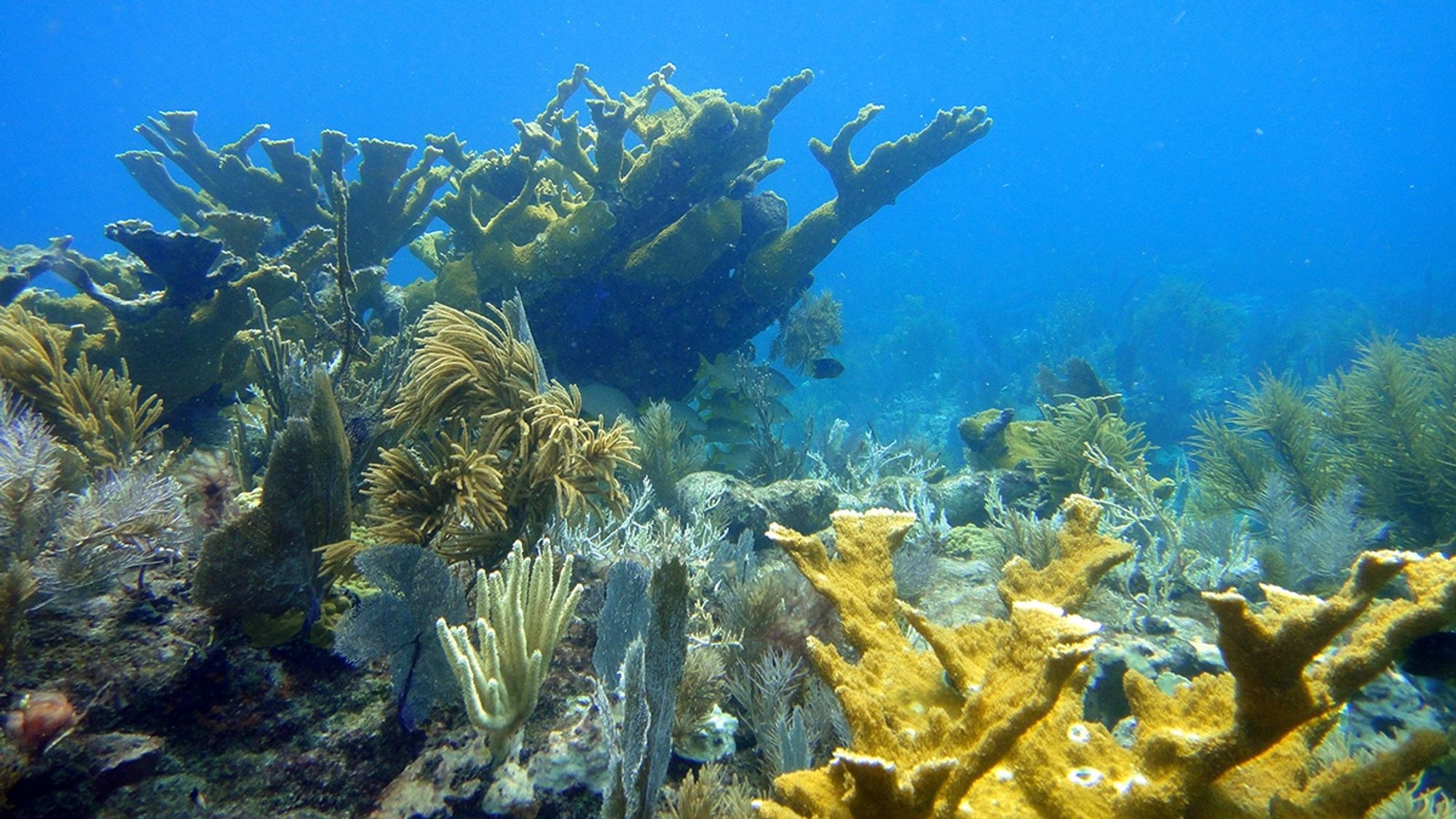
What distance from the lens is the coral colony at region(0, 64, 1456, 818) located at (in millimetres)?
1693

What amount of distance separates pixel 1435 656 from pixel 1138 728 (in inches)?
79.8

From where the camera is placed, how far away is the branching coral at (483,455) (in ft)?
9.46

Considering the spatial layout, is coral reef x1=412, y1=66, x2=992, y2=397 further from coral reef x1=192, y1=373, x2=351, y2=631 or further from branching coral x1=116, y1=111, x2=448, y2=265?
coral reef x1=192, y1=373, x2=351, y2=631

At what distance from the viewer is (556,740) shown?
243 centimetres

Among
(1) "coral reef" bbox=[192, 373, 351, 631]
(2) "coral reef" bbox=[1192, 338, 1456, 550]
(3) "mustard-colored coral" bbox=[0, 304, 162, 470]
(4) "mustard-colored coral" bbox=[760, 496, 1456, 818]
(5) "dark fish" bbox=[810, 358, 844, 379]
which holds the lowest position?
(4) "mustard-colored coral" bbox=[760, 496, 1456, 818]

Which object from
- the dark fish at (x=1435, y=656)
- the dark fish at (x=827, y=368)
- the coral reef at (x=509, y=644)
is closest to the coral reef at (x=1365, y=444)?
the dark fish at (x=1435, y=656)

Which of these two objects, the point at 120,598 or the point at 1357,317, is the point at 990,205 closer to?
the point at 1357,317

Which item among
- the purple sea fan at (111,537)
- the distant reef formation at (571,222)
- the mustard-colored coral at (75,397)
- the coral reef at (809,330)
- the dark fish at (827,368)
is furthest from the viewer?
the coral reef at (809,330)

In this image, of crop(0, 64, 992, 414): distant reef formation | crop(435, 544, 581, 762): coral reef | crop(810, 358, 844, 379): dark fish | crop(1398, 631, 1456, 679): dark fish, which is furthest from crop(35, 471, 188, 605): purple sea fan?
crop(810, 358, 844, 379): dark fish

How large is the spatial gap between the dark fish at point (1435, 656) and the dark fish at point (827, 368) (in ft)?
20.4

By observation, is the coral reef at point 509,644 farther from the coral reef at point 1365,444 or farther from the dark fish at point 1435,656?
the coral reef at point 1365,444

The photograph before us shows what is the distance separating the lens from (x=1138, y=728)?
1.90 meters

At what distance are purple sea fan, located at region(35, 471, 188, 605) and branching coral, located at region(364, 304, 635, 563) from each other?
0.91 meters

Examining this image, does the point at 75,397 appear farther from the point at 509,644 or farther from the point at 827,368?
the point at 827,368
